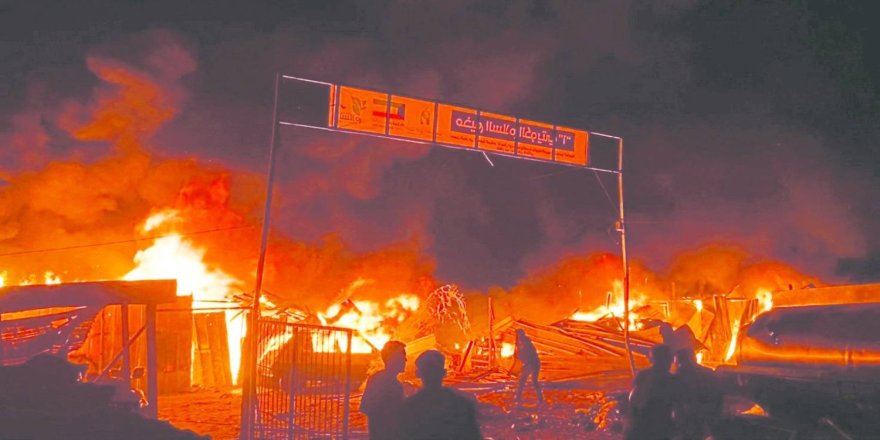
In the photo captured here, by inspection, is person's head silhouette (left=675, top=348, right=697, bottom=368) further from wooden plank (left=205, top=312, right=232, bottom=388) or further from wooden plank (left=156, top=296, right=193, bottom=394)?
wooden plank (left=205, top=312, right=232, bottom=388)

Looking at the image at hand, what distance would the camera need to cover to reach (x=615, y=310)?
Result: 24.1 metres

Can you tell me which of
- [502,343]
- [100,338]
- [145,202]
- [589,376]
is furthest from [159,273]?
[589,376]

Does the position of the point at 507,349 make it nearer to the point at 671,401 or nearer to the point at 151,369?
the point at 151,369

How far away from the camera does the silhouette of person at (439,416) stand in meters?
4.16

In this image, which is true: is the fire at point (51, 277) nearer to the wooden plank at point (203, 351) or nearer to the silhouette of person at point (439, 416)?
the wooden plank at point (203, 351)

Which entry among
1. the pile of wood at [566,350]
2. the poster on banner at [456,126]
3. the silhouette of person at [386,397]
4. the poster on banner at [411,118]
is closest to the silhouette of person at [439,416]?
the silhouette of person at [386,397]

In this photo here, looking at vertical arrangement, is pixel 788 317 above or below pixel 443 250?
below

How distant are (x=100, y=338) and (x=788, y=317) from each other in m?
15.4

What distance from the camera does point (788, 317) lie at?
6043 mm

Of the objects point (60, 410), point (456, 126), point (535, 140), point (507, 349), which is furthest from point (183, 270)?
point (60, 410)

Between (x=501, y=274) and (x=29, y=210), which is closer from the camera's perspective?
(x=29, y=210)

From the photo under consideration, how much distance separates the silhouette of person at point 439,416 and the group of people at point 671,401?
1.51 metres

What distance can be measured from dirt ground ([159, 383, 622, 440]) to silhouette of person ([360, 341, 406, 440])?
4442mm

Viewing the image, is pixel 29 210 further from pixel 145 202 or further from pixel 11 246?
pixel 145 202
